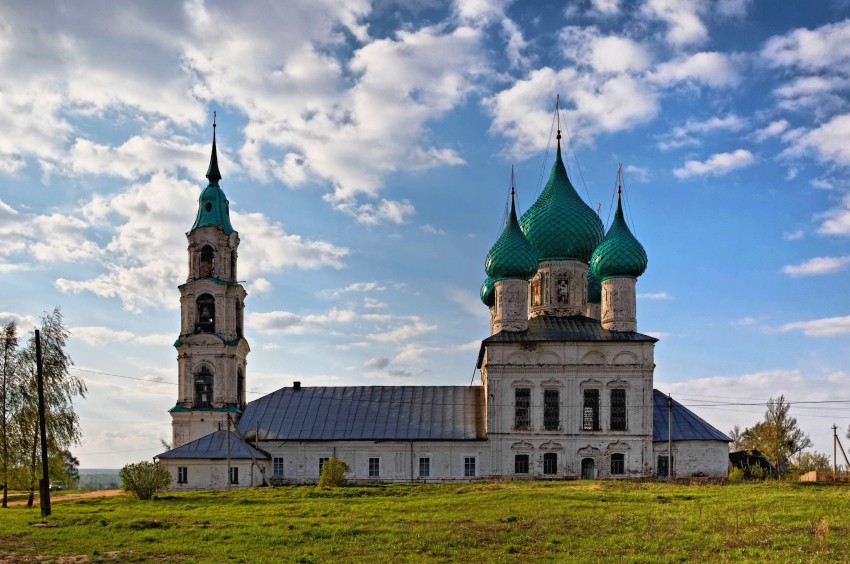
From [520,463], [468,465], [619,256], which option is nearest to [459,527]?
[520,463]

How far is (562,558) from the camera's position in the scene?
17375 mm

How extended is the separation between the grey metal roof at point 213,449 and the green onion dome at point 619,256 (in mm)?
18689

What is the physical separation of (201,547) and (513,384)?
75.5 ft

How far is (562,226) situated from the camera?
147 ft

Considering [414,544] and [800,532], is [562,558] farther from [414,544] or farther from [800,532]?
[800,532]

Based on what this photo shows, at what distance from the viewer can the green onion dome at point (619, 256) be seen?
4156cm

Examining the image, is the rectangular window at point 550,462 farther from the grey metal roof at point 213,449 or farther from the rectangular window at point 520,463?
the grey metal roof at point 213,449

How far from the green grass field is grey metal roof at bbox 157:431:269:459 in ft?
23.4

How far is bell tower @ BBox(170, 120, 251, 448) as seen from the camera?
4262cm

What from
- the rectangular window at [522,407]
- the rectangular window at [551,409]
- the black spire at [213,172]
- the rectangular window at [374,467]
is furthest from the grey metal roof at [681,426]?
the black spire at [213,172]

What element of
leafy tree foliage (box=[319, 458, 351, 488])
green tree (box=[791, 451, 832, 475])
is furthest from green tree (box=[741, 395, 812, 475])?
leafy tree foliage (box=[319, 458, 351, 488])

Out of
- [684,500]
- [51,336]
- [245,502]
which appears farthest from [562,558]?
[51,336]

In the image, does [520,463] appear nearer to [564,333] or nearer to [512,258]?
[564,333]

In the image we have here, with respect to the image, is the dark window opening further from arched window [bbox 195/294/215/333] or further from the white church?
arched window [bbox 195/294/215/333]
